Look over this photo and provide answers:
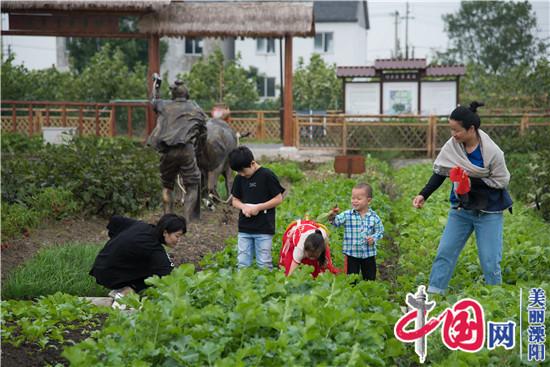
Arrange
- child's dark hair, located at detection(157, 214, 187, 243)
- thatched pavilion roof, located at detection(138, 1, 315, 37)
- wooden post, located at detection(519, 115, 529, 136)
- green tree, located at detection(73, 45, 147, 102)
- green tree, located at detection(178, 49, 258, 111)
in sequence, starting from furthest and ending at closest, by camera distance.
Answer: green tree, located at detection(178, 49, 258, 111), green tree, located at detection(73, 45, 147, 102), wooden post, located at detection(519, 115, 529, 136), thatched pavilion roof, located at detection(138, 1, 315, 37), child's dark hair, located at detection(157, 214, 187, 243)

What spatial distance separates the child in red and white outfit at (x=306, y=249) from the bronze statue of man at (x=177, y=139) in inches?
151

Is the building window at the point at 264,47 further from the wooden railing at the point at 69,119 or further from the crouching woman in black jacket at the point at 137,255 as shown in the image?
the crouching woman in black jacket at the point at 137,255

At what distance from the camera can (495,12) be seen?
212ft

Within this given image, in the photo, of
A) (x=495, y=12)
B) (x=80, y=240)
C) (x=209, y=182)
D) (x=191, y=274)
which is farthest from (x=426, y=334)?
(x=495, y=12)

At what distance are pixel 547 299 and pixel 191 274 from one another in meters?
2.91

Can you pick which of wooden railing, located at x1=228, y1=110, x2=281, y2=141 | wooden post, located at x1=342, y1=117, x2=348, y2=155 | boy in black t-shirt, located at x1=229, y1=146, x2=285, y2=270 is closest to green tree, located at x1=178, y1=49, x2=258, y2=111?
wooden railing, located at x1=228, y1=110, x2=281, y2=141

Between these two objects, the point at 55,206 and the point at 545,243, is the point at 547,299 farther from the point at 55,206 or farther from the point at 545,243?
the point at 55,206

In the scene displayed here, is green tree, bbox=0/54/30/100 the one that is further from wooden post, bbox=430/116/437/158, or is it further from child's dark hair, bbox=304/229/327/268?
child's dark hair, bbox=304/229/327/268

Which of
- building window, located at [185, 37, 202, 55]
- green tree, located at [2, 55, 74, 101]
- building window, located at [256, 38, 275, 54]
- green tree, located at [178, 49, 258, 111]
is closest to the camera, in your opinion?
green tree, located at [2, 55, 74, 101]

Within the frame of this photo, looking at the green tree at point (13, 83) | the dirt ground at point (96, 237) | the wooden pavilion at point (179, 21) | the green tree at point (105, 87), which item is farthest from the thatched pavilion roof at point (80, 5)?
the green tree at point (105, 87)

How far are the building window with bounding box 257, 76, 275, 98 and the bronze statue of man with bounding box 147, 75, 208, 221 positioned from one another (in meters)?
43.0

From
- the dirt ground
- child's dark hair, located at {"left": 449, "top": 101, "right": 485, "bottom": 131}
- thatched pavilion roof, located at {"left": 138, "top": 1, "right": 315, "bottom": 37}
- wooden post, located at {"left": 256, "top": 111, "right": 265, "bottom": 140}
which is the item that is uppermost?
thatched pavilion roof, located at {"left": 138, "top": 1, "right": 315, "bottom": 37}

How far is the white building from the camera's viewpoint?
55.5 m

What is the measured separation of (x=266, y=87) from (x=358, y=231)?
47.4 metres
